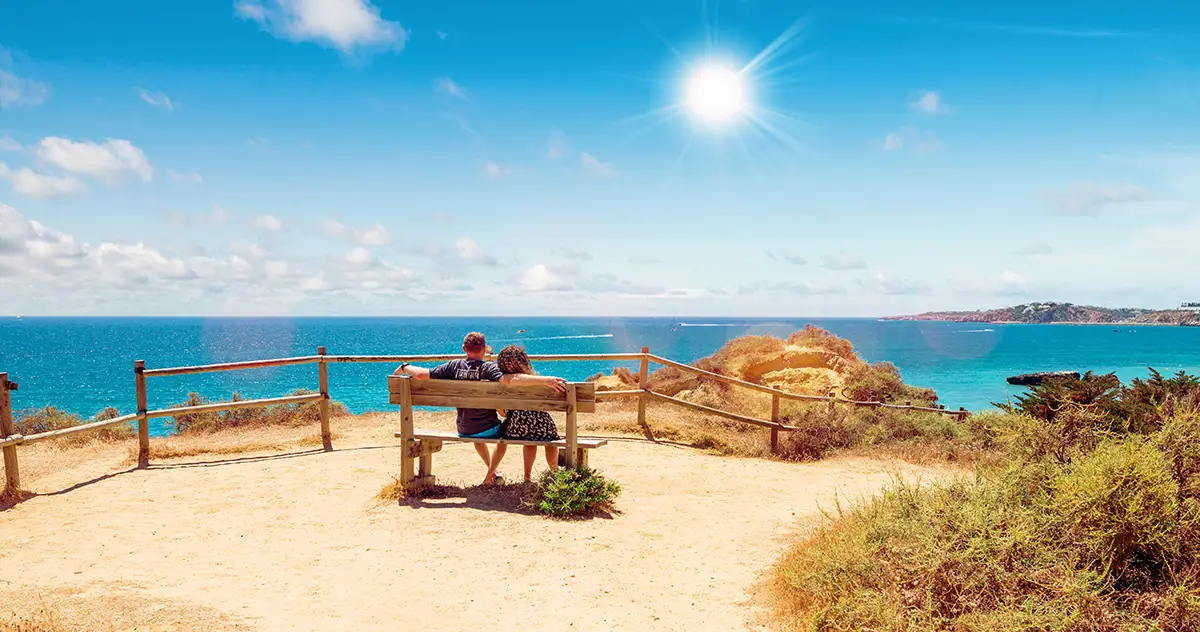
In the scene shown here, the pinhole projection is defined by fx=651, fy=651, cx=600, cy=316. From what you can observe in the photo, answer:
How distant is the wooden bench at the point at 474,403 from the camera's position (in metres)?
6.98

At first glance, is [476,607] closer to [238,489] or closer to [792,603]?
[792,603]

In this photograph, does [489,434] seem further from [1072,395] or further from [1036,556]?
[1072,395]

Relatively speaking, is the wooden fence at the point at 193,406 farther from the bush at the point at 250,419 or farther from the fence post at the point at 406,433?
the bush at the point at 250,419

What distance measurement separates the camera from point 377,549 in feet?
19.2

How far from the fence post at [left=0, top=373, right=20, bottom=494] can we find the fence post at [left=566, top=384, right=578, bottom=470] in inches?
255

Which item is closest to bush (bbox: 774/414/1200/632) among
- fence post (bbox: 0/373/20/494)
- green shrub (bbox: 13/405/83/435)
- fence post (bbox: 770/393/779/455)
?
fence post (bbox: 770/393/779/455)

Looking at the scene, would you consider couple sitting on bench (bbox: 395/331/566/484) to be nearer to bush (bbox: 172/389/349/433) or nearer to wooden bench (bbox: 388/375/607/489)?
wooden bench (bbox: 388/375/607/489)

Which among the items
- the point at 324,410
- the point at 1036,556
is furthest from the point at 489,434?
the point at 1036,556

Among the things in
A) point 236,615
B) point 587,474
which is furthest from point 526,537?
point 236,615

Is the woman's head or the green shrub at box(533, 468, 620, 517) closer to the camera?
the green shrub at box(533, 468, 620, 517)

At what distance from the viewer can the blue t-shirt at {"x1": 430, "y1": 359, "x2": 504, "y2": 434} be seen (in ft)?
23.7

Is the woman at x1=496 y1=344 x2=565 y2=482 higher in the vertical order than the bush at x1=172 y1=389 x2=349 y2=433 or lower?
higher

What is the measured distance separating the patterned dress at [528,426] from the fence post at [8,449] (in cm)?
582

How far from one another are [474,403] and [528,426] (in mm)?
661
